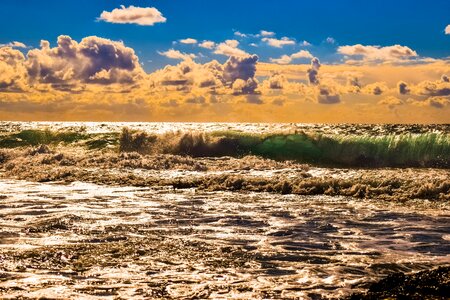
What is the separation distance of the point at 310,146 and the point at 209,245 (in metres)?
30.4

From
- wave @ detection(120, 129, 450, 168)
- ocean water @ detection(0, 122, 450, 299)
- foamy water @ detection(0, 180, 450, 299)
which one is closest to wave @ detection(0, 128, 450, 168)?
wave @ detection(120, 129, 450, 168)

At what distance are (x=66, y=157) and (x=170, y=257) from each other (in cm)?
2277

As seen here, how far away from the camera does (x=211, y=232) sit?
1087 centimetres

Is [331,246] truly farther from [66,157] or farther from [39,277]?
[66,157]

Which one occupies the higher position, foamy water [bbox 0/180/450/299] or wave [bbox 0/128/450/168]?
wave [bbox 0/128/450/168]

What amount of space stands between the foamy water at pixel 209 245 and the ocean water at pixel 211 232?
0.08 feet

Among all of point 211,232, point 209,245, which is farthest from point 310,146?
point 209,245

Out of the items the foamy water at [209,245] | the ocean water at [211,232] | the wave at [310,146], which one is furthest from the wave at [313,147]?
the foamy water at [209,245]

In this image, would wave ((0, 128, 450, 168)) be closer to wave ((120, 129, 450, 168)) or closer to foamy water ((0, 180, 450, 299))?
wave ((120, 129, 450, 168))

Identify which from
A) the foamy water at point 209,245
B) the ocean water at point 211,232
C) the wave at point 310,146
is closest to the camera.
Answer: the foamy water at point 209,245

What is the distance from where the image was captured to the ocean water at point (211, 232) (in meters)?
7.29

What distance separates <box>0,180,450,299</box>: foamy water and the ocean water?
2cm

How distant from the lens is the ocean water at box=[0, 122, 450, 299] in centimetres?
729

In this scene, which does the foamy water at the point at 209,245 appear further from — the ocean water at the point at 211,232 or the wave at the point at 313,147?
the wave at the point at 313,147
